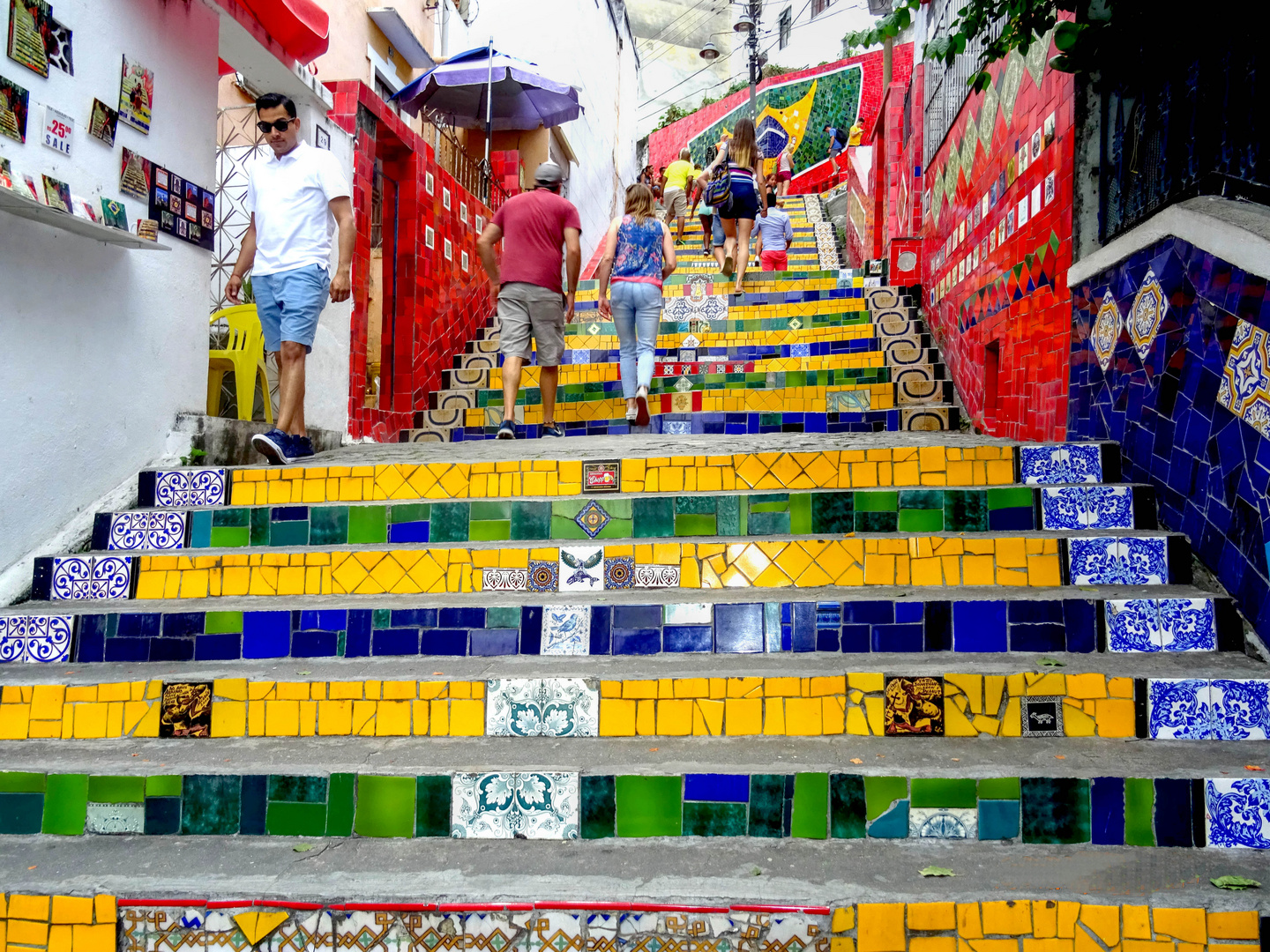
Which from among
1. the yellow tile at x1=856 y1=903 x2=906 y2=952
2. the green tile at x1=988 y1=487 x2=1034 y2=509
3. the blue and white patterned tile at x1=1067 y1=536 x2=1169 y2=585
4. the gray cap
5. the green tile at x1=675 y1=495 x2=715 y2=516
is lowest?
the yellow tile at x1=856 y1=903 x2=906 y2=952

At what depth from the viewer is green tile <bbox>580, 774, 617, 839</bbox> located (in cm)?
208

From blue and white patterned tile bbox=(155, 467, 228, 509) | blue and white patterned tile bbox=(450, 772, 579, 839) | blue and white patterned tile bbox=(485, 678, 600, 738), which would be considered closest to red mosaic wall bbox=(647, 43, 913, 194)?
blue and white patterned tile bbox=(155, 467, 228, 509)

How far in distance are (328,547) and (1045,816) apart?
2.39 metres

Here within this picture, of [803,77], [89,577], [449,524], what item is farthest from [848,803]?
[803,77]

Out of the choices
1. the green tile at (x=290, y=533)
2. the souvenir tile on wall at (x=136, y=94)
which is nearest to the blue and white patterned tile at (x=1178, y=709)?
the green tile at (x=290, y=533)

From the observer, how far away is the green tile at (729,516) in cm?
314

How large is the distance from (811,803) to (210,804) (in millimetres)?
1441

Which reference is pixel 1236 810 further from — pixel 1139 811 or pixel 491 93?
pixel 491 93

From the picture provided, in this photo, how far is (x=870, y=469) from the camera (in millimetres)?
3270

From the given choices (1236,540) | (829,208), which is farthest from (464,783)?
(829,208)

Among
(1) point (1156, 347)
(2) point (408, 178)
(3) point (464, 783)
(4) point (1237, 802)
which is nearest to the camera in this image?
(4) point (1237, 802)

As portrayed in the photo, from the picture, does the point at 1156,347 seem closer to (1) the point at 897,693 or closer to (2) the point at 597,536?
(1) the point at 897,693

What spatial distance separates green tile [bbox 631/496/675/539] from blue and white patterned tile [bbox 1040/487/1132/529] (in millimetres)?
1260

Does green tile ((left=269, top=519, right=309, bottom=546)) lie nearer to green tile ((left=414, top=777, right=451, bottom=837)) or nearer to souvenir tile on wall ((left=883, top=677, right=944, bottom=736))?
green tile ((left=414, top=777, right=451, bottom=837))
